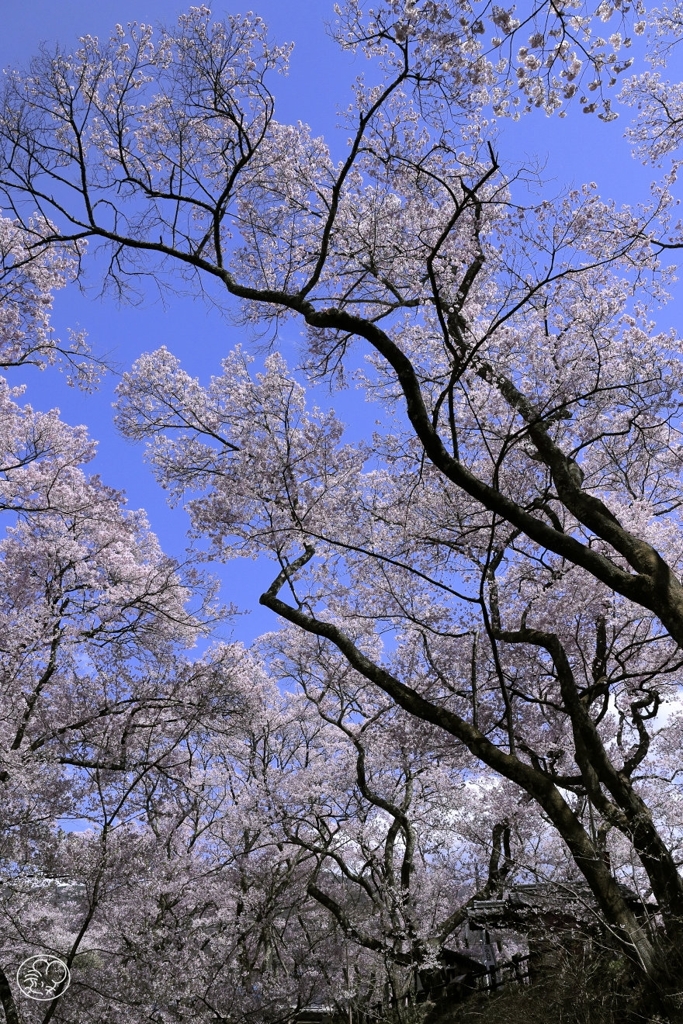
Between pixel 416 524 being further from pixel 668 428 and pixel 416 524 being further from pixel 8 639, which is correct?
pixel 8 639

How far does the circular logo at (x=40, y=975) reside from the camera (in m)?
7.03

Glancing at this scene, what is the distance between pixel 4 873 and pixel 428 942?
5.32 metres

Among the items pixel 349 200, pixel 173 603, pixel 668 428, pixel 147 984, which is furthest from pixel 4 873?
pixel 668 428

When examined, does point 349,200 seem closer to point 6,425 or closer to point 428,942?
point 6,425

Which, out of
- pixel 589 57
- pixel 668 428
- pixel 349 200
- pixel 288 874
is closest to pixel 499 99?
pixel 589 57

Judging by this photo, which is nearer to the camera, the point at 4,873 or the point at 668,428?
the point at 4,873

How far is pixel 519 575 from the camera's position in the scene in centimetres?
990

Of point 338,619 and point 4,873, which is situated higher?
point 338,619

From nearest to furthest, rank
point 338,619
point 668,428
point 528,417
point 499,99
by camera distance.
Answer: point 499,99 < point 528,417 < point 668,428 < point 338,619

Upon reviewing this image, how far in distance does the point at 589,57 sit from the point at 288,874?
36.7 feet

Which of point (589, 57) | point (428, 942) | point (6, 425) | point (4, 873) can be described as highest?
point (6, 425)

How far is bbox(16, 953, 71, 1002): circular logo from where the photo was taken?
7031 millimetres

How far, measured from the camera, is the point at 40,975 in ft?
23.1

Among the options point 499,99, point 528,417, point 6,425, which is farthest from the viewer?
point 6,425
